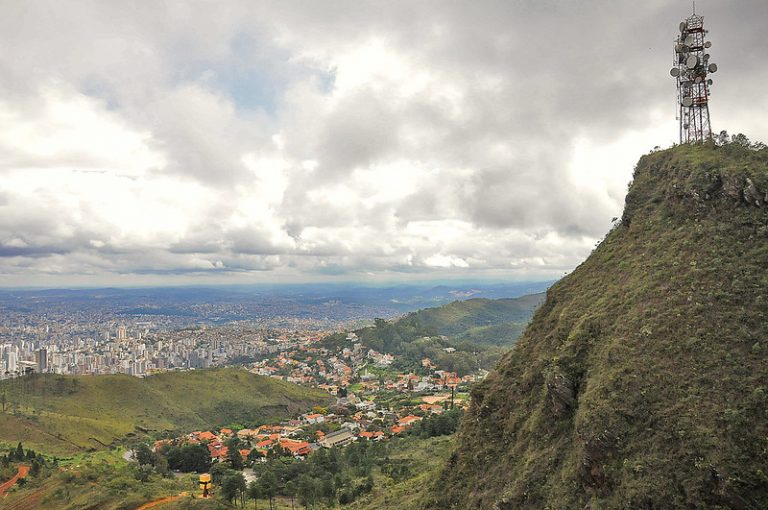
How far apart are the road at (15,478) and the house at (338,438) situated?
4289cm

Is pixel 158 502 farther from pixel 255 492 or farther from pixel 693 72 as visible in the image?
pixel 693 72

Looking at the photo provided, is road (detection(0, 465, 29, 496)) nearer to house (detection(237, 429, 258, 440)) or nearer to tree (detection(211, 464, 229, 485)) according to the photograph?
tree (detection(211, 464, 229, 485))

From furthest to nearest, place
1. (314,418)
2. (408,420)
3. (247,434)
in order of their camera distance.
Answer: (314,418) < (408,420) < (247,434)

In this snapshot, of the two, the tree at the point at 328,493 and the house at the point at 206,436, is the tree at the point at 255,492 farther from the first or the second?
the house at the point at 206,436

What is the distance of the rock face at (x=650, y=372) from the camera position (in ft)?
56.5

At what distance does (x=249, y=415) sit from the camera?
396ft

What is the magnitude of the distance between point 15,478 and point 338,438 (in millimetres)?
49762

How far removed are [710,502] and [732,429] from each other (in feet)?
8.85

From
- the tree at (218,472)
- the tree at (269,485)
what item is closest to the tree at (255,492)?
the tree at (269,485)

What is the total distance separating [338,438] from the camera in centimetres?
8850

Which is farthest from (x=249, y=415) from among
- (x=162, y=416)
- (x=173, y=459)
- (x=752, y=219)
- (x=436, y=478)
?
(x=752, y=219)

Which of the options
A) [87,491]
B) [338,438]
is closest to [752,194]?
[87,491]

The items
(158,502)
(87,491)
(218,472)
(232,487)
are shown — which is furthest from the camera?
(218,472)

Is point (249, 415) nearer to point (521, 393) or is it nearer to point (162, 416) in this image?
point (162, 416)
